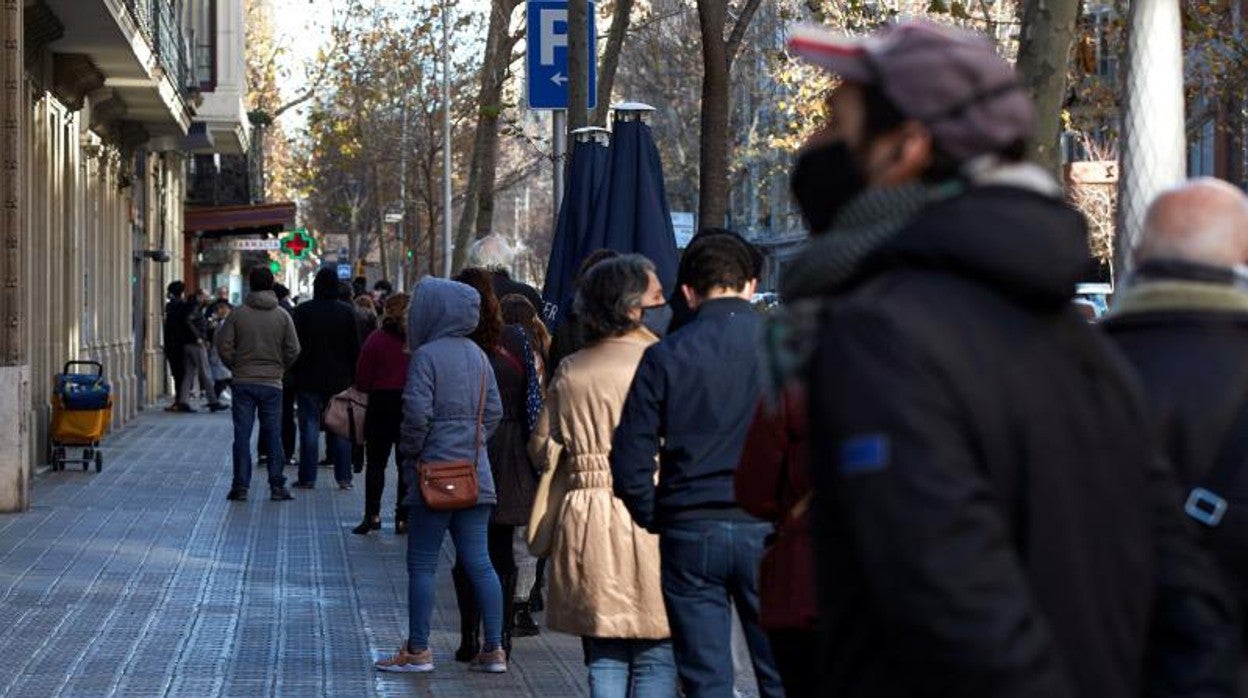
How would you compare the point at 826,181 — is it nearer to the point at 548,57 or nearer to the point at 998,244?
the point at 998,244

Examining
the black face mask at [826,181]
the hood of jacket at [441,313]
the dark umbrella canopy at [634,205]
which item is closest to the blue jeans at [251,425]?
the dark umbrella canopy at [634,205]

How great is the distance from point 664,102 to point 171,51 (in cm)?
3518

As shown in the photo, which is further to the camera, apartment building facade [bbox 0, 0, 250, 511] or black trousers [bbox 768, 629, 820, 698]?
apartment building facade [bbox 0, 0, 250, 511]

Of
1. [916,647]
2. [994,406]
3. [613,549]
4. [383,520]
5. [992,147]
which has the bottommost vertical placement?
[383,520]

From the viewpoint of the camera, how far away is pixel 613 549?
7703 millimetres

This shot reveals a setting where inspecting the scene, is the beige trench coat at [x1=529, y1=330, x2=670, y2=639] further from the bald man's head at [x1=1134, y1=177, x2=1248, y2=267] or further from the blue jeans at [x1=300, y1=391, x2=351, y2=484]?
the blue jeans at [x1=300, y1=391, x2=351, y2=484]

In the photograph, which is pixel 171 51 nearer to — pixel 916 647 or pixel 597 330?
pixel 597 330

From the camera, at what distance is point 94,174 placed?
3188 centimetres

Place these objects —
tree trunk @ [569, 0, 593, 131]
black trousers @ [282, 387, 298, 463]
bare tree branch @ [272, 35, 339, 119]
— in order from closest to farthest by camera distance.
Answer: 1. tree trunk @ [569, 0, 593, 131]
2. black trousers @ [282, 387, 298, 463]
3. bare tree branch @ [272, 35, 339, 119]

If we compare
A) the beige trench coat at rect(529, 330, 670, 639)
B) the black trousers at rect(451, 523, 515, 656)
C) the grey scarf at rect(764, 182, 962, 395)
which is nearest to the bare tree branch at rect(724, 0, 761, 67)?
the black trousers at rect(451, 523, 515, 656)

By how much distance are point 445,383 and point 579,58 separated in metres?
8.13

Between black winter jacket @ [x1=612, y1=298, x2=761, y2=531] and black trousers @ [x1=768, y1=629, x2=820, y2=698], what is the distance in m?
0.90

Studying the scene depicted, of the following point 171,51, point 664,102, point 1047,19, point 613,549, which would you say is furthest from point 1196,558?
point 664,102

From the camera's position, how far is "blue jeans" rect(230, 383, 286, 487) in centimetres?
1945
